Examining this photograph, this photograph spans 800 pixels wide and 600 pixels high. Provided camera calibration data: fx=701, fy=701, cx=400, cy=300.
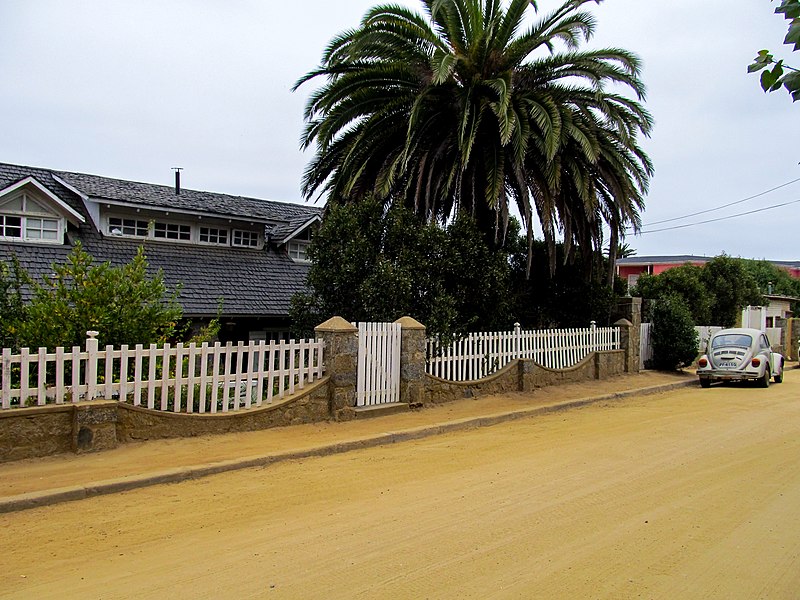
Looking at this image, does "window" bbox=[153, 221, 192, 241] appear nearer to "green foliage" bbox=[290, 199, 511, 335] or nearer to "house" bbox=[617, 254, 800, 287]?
"green foliage" bbox=[290, 199, 511, 335]

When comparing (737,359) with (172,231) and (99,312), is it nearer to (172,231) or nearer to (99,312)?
(172,231)

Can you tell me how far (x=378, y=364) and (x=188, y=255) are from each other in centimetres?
974

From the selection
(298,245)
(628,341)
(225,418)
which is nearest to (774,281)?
(628,341)

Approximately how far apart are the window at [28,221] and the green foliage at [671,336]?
18191 mm

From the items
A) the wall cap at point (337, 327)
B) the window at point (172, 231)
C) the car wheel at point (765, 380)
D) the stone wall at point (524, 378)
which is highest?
the window at point (172, 231)

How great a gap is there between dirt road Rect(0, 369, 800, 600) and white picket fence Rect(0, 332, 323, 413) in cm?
187

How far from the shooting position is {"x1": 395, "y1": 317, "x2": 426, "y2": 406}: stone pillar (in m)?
12.8

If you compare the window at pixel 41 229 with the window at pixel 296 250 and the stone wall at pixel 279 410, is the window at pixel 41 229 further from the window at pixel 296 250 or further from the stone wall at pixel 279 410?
the stone wall at pixel 279 410

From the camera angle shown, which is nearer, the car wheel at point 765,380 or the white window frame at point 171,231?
the white window frame at point 171,231

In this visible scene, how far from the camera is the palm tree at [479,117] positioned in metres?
16.0

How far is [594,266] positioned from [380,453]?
40.0 ft

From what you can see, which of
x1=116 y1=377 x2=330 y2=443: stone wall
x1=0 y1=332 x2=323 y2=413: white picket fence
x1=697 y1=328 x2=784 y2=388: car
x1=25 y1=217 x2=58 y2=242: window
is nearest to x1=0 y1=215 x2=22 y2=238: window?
x1=25 y1=217 x2=58 y2=242: window

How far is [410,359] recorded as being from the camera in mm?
12812

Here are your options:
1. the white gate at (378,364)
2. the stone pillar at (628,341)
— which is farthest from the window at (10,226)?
the stone pillar at (628,341)
